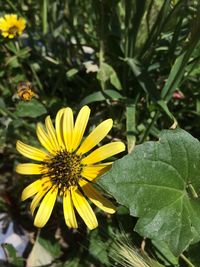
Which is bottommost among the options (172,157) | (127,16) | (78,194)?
(78,194)

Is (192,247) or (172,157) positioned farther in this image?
(192,247)

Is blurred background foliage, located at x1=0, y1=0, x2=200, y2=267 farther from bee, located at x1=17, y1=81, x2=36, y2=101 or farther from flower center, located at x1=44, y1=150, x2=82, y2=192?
flower center, located at x1=44, y1=150, x2=82, y2=192

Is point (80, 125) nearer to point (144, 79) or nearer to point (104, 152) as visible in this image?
point (104, 152)

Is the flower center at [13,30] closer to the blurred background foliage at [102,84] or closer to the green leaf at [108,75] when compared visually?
the blurred background foliage at [102,84]

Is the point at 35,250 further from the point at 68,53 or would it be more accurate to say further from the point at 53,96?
the point at 68,53

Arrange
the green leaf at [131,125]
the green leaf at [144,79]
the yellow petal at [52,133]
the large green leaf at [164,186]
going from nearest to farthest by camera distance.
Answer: the large green leaf at [164,186] → the yellow petal at [52,133] → the green leaf at [131,125] → the green leaf at [144,79]

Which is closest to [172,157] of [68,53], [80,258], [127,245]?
[127,245]

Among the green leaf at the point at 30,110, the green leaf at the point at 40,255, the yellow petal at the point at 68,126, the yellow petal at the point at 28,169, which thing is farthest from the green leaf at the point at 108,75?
the green leaf at the point at 40,255
